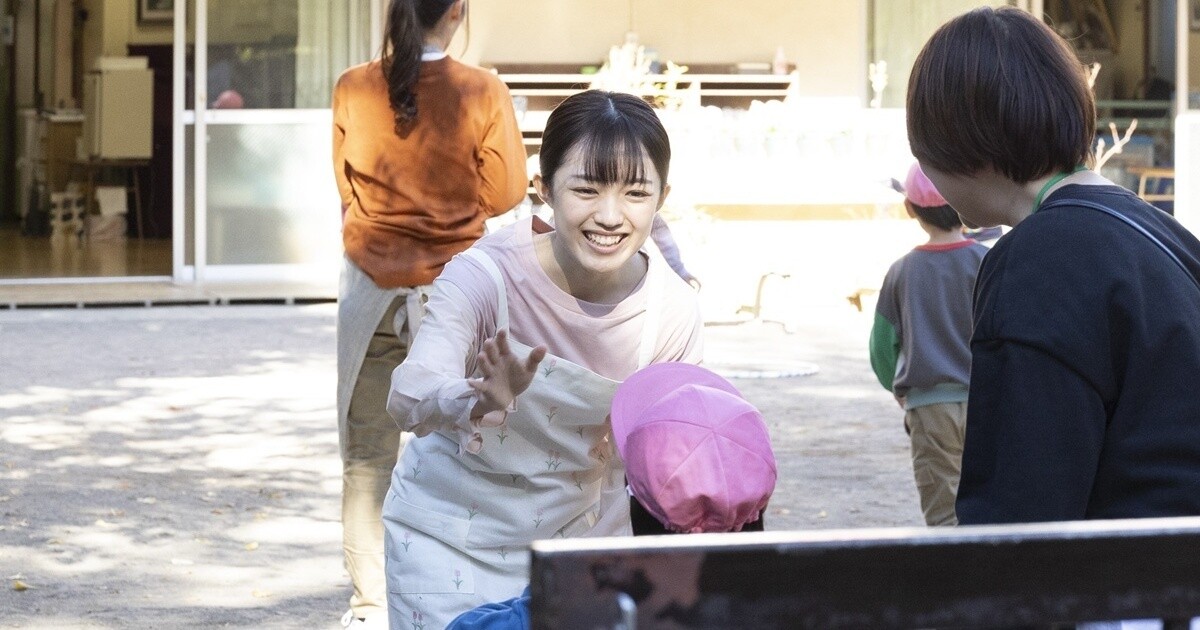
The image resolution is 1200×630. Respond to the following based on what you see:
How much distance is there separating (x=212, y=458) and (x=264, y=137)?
5905mm

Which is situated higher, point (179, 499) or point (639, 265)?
point (639, 265)

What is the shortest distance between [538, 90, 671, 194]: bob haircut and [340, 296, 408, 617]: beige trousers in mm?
1460

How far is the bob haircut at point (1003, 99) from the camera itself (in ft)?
5.32

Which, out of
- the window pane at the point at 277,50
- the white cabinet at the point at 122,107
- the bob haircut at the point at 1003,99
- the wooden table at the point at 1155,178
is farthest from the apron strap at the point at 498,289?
the white cabinet at the point at 122,107

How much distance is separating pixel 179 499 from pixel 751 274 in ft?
22.0

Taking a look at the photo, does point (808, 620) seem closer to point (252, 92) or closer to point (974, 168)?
point (974, 168)

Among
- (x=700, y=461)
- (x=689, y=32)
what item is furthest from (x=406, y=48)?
(x=689, y=32)

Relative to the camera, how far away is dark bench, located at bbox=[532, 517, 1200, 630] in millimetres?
988

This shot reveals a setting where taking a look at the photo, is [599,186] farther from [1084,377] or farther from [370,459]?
[370,459]

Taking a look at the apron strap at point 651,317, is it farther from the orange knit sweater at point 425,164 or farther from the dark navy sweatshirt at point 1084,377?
the orange knit sweater at point 425,164

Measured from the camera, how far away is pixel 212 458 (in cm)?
654

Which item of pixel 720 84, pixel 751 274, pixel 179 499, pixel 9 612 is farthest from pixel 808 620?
pixel 720 84

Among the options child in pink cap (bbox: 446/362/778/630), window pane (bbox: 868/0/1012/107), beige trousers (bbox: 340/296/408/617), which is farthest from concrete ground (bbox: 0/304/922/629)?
window pane (bbox: 868/0/1012/107)

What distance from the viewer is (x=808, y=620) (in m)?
1.03
